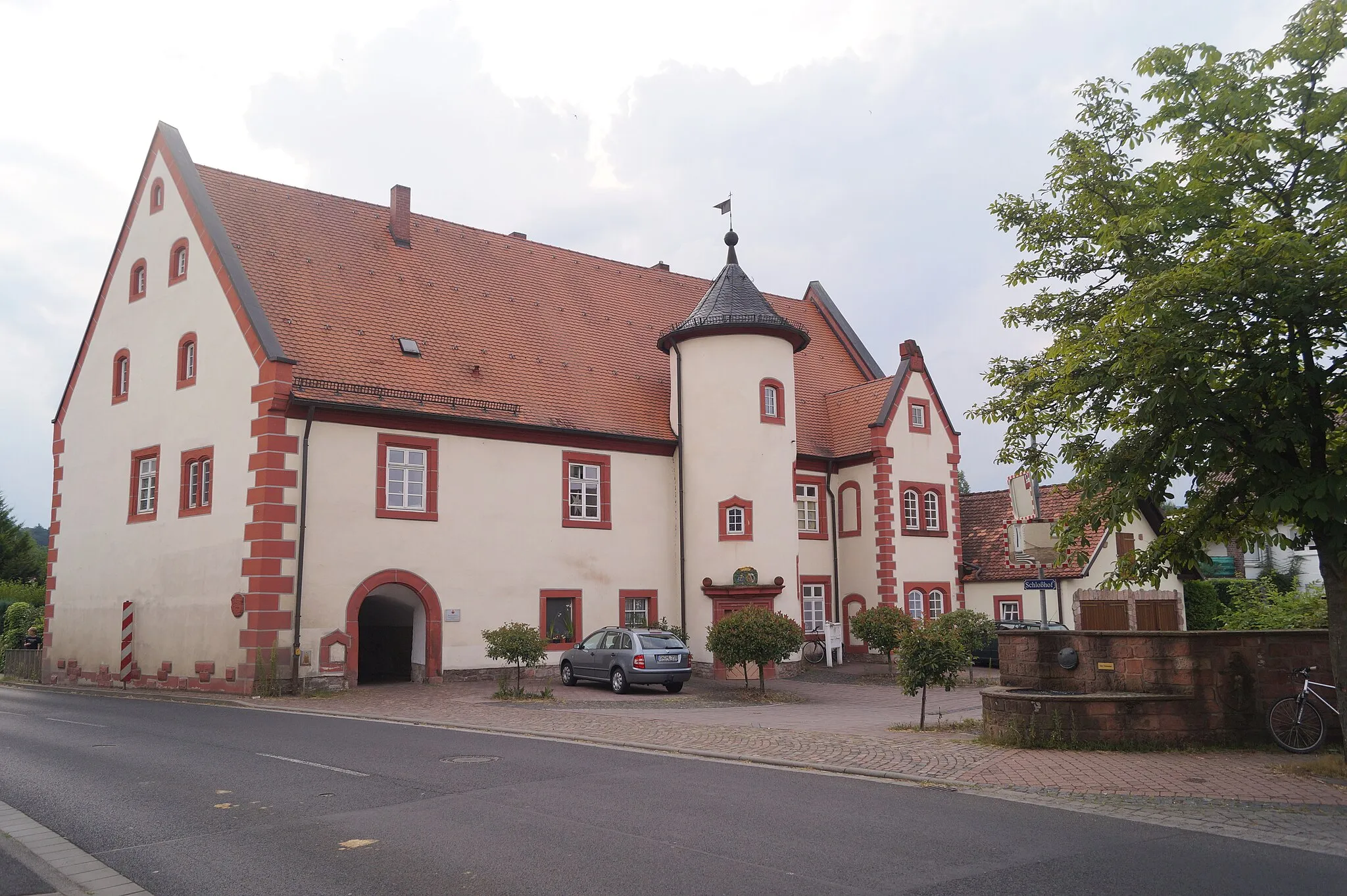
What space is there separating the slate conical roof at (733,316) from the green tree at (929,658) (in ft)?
47.5

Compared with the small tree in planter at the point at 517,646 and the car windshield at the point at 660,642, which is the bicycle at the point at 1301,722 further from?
the small tree in planter at the point at 517,646

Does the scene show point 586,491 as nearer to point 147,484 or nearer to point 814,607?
point 814,607

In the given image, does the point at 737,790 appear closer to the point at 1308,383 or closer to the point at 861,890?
the point at 861,890

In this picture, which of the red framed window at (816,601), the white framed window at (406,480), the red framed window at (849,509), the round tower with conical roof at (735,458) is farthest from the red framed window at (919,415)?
the white framed window at (406,480)

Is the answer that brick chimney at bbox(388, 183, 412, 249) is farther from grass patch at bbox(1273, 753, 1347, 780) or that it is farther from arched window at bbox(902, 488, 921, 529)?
grass patch at bbox(1273, 753, 1347, 780)

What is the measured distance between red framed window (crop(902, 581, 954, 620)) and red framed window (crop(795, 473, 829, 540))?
10.1 feet

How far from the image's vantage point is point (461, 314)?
2850 centimetres

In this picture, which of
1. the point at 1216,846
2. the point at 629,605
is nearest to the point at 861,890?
the point at 1216,846

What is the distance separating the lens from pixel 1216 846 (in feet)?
27.2

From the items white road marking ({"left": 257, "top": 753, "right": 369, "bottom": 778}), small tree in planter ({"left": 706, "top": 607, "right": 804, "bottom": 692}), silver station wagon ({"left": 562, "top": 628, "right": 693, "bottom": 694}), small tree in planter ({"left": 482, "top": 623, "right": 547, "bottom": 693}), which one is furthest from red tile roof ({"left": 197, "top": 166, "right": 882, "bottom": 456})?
white road marking ({"left": 257, "top": 753, "right": 369, "bottom": 778})

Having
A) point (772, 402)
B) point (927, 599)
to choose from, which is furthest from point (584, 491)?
point (927, 599)

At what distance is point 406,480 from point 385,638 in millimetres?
5116

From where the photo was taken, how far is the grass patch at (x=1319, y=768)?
11508 millimetres

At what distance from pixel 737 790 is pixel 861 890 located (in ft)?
12.6
